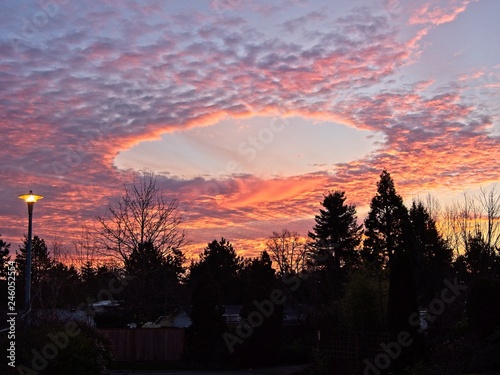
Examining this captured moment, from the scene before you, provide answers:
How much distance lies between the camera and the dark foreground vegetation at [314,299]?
15242mm

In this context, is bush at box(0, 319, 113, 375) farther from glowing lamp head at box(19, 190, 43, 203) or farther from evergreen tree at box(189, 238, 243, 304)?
evergreen tree at box(189, 238, 243, 304)

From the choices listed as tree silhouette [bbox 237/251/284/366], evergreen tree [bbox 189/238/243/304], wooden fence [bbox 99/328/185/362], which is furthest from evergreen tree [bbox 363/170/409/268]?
wooden fence [bbox 99/328/185/362]

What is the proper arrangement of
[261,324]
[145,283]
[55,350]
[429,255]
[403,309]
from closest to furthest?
[55,350], [403,309], [261,324], [145,283], [429,255]

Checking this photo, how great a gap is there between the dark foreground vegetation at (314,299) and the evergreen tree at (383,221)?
9 centimetres

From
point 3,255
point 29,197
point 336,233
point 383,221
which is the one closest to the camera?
point 29,197

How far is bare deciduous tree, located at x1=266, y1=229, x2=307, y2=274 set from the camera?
53828 millimetres

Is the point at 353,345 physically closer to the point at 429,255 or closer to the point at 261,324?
the point at 261,324

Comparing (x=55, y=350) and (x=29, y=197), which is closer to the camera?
(x=55, y=350)

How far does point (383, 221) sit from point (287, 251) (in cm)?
1001

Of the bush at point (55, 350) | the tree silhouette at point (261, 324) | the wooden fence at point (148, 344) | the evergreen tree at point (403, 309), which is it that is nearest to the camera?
the bush at point (55, 350)

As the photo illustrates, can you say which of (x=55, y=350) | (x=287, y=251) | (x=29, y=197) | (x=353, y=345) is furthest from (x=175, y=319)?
(x=55, y=350)

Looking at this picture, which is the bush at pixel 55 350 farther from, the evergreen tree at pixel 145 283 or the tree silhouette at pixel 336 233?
the tree silhouette at pixel 336 233

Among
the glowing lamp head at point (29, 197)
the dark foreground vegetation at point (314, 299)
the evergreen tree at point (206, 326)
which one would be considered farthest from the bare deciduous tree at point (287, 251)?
Result: the glowing lamp head at point (29, 197)

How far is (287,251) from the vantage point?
183 feet
